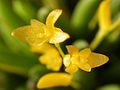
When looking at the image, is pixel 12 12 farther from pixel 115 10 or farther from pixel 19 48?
pixel 115 10

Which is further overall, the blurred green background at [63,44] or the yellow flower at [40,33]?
the blurred green background at [63,44]

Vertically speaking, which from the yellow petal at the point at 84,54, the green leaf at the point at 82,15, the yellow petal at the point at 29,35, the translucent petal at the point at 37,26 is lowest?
the yellow petal at the point at 84,54

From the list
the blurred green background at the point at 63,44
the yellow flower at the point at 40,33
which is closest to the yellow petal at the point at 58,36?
the yellow flower at the point at 40,33

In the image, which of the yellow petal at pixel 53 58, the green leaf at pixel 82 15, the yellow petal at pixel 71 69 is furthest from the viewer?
the green leaf at pixel 82 15

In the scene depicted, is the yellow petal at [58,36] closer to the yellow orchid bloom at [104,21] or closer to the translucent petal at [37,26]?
the translucent petal at [37,26]

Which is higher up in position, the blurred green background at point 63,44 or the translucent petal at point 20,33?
the blurred green background at point 63,44

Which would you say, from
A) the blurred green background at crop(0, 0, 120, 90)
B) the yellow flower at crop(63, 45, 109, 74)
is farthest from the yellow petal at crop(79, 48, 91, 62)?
the blurred green background at crop(0, 0, 120, 90)
